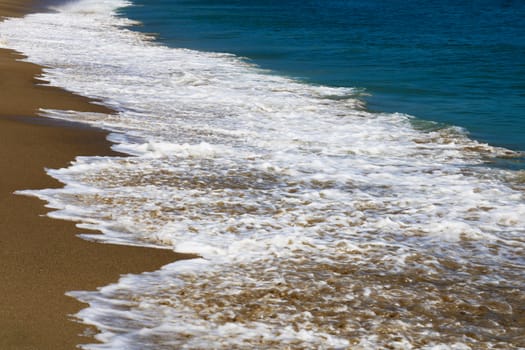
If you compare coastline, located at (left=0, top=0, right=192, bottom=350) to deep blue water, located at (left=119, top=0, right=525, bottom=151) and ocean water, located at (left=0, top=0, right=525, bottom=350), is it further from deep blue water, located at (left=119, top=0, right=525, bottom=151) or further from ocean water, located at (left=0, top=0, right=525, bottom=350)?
deep blue water, located at (left=119, top=0, right=525, bottom=151)

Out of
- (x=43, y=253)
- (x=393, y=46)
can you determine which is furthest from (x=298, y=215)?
(x=393, y=46)

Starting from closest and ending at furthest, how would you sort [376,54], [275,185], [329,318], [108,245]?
[329,318] → [108,245] → [275,185] → [376,54]

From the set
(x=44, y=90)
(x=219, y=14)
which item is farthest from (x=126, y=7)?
(x=44, y=90)

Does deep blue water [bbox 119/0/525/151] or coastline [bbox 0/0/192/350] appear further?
deep blue water [bbox 119/0/525/151]

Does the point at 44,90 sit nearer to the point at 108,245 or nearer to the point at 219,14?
the point at 108,245

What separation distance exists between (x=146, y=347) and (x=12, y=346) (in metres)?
0.80

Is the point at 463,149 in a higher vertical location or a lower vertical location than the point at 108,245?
higher

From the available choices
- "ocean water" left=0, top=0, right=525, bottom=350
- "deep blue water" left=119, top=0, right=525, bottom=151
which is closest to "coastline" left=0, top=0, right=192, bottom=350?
"ocean water" left=0, top=0, right=525, bottom=350

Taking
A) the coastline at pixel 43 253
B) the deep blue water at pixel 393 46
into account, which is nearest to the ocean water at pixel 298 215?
the coastline at pixel 43 253

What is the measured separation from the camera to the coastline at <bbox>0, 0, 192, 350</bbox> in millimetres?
5363

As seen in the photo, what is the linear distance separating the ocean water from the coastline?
7.5 inches

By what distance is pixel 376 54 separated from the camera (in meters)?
25.8

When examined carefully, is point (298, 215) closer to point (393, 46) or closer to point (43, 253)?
point (43, 253)

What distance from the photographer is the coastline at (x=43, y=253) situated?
536cm
